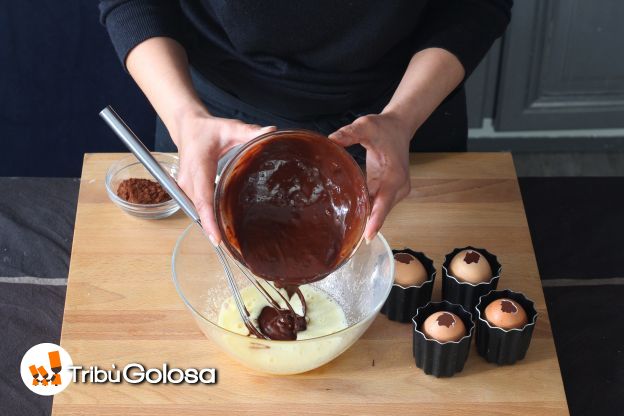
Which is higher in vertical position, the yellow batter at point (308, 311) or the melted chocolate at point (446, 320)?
the melted chocolate at point (446, 320)

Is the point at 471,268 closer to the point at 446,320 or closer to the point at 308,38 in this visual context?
the point at 446,320

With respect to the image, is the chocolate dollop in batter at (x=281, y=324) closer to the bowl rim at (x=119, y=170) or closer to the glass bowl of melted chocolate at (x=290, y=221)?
the glass bowl of melted chocolate at (x=290, y=221)

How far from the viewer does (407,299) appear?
1.13 metres

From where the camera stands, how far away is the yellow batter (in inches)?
44.0

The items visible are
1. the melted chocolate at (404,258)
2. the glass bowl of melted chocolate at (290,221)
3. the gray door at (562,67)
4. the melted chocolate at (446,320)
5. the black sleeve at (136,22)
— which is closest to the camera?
the glass bowl of melted chocolate at (290,221)

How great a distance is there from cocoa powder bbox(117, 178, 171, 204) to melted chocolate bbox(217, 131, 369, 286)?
0.36 metres

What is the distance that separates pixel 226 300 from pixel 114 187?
1.10ft

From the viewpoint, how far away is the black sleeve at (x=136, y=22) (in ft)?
4.22

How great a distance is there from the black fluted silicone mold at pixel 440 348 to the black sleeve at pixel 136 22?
0.58 metres

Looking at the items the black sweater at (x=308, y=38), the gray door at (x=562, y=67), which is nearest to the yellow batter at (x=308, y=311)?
the black sweater at (x=308, y=38)

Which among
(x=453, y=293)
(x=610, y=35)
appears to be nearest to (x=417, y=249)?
(x=453, y=293)

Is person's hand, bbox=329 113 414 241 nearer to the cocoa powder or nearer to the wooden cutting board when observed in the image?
the wooden cutting board

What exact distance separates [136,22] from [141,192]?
26 cm

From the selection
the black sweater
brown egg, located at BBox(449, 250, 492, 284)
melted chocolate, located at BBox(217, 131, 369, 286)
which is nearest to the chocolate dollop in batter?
melted chocolate, located at BBox(217, 131, 369, 286)
